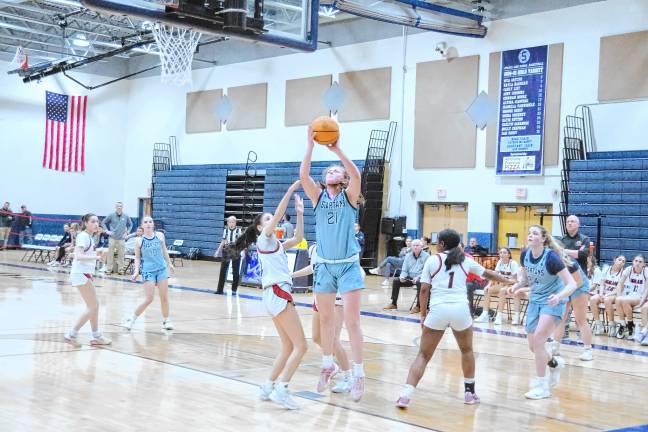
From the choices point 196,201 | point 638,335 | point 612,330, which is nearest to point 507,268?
point 612,330

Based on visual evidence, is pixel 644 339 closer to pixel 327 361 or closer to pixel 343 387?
pixel 343 387

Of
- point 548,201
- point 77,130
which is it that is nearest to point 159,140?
point 77,130

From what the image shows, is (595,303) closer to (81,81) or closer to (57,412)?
(57,412)

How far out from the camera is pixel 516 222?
1948cm

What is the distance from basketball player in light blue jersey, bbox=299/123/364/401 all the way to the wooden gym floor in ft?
2.04

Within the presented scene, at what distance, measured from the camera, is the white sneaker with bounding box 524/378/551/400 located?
6820 millimetres

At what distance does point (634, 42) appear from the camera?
1716 centimetres

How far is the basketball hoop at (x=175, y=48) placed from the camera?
52.5 feet

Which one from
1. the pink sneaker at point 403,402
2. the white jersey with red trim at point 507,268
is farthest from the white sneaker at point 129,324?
the white jersey with red trim at point 507,268

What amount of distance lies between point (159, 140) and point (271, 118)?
5825 mm

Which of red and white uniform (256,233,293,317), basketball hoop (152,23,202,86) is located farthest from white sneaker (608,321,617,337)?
basketball hoop (152,23,202,86)

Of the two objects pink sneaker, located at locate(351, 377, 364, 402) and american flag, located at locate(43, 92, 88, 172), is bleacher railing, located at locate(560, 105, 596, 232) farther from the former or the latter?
american flag, located at locate(43, 92, 88, 172)

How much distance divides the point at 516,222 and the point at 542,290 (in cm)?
1281

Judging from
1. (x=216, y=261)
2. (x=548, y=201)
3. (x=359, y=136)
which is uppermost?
(x=359, y=136)
